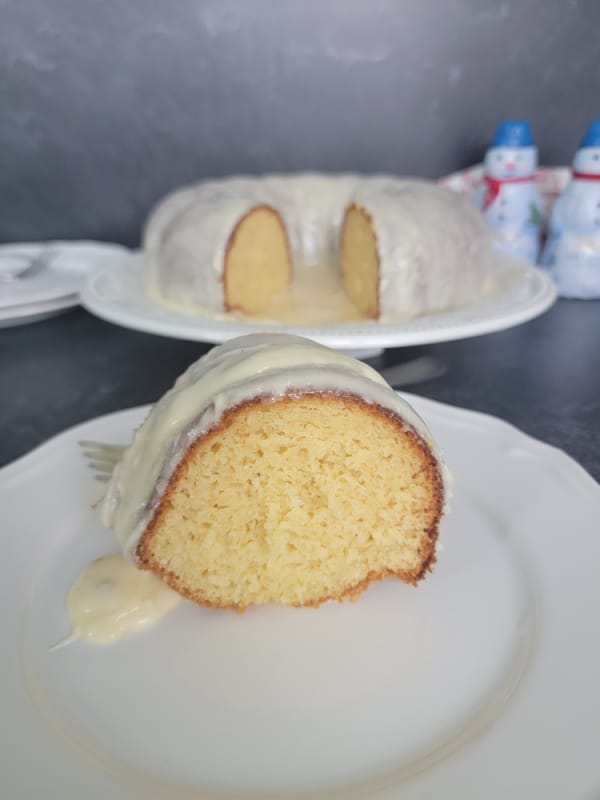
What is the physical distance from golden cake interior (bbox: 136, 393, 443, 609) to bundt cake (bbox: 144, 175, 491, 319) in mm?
768

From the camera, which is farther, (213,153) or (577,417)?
(213,153)

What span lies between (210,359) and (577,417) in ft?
2.22

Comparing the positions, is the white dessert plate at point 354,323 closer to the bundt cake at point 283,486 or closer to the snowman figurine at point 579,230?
the snowman figurine at point 579,230

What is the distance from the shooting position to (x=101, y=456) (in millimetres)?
902

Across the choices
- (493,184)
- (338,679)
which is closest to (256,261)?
(493,184)

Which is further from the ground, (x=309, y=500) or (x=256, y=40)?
(x=256, y=40)

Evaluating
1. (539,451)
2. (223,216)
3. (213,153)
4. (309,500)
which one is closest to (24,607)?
(309,500)

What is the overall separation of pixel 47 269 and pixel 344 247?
816 mm

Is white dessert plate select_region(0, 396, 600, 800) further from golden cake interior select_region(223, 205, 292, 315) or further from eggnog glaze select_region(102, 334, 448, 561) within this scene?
golden cake interior select_region(223, 205, 292, 315)

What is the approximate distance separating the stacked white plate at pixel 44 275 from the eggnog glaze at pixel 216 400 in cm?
93

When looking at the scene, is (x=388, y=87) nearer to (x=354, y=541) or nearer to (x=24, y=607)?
(x=354, y=541)

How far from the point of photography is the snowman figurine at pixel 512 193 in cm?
179

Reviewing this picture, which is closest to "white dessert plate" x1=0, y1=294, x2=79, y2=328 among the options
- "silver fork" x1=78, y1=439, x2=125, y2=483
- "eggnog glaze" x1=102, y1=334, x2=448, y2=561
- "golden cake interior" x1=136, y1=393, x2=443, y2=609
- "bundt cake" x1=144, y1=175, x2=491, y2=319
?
"bundt cake" x1=144, y1=175, x2=491, y2=319

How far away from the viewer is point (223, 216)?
4.93 feet
